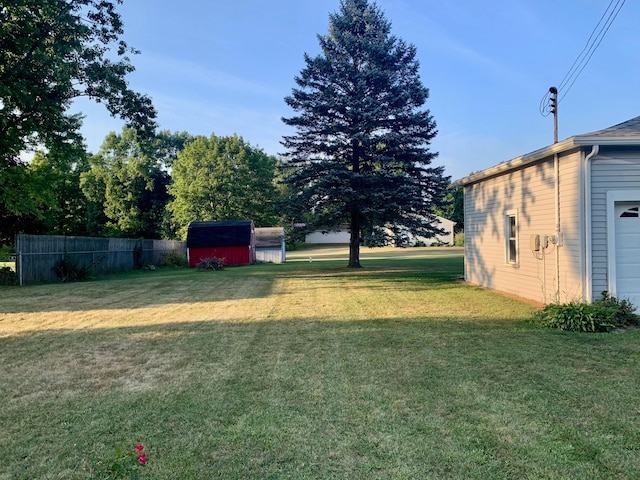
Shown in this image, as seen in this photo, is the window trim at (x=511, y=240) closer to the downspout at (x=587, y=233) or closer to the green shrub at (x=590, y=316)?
the downspout at (x=587, y=233)

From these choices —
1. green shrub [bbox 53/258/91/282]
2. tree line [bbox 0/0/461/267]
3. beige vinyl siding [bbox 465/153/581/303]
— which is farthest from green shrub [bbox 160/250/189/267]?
beige vinyl siding [bbox 465/153/581/303]

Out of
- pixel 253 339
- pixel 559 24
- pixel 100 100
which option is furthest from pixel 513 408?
pixel 100 100

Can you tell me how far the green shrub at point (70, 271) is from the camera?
16.1 m

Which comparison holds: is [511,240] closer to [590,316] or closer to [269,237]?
[590,316]

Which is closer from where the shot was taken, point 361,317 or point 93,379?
point 93,379

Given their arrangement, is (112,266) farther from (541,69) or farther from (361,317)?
(541,69)

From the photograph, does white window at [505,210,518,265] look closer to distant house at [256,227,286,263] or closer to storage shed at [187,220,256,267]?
storage shed at [187,220,256,267]

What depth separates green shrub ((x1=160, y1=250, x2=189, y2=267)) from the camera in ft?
91.8

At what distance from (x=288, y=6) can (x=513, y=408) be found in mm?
14036

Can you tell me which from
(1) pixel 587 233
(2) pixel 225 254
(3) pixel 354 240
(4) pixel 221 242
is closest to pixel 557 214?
(1) pixel 587 233

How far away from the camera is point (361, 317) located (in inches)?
314

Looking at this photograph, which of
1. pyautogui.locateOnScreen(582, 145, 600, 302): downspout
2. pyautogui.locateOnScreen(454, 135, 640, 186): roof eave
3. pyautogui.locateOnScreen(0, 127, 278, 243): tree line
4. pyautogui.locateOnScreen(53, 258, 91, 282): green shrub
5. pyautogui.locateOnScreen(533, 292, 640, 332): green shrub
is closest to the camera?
pyautogui.locateOnScreen(533, 292, 640, 332): green shrub

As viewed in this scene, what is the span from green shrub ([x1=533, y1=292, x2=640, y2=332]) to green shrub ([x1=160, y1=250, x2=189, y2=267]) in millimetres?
25172

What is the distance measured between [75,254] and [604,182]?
18.5 metres
